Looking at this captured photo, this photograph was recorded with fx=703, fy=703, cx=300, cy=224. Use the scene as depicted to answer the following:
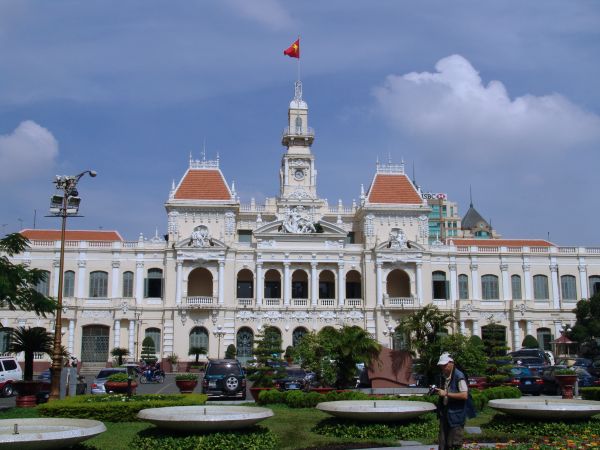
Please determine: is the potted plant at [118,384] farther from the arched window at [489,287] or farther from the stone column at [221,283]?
the arched window at [489,287]

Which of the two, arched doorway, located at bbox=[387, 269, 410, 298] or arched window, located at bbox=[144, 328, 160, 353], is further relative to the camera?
arched doorway, located at bbox=[387, 269, 410, 298]

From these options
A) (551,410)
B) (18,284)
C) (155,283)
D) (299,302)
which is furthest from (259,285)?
(551,410)

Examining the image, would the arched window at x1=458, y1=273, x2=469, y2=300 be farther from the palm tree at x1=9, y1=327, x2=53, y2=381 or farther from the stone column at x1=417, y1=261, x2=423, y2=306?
the palm tree at x1=9, y1=327, x2=53, y2=381

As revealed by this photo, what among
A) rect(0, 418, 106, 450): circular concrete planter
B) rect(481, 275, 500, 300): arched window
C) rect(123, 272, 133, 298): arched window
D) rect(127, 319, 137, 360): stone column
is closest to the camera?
rect(0, 418, 106, 450): circular concrete planter

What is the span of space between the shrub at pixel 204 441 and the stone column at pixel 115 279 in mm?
45536

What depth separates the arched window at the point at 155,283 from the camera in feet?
189

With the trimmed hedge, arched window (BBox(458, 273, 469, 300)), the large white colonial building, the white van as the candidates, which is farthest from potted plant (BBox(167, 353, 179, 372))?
the trimmed hedge

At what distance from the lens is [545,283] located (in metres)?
61.1

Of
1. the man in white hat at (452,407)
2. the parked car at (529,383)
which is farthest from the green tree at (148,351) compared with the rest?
the man in white hat at (452,407)

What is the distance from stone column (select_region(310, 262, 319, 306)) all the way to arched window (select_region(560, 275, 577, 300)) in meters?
21.6

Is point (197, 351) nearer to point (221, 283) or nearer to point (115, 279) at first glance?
point (221, 283)

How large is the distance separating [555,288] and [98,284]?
38699 mm

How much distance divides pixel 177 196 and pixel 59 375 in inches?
1429

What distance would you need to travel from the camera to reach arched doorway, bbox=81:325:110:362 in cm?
5603
